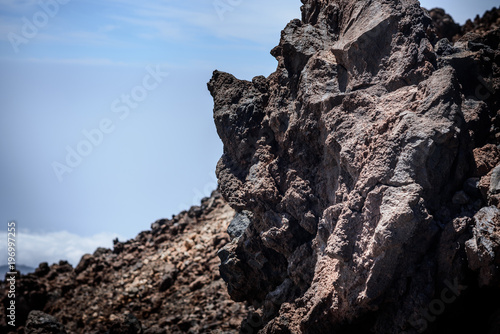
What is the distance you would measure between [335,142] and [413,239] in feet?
8.72

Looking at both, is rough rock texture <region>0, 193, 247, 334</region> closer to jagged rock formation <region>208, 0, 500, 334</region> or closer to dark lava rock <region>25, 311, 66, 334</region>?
dark lava rock <region>25, 311, 66, 334</region>

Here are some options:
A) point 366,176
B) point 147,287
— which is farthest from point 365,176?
point 147,287

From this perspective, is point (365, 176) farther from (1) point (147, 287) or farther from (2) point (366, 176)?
(1) point (147, 287)

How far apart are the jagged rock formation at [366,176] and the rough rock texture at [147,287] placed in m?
5.50

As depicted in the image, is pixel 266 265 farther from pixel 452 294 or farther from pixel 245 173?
pixel 452 294

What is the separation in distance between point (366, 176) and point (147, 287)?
14.6 m

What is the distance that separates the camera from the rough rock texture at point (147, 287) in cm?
1761

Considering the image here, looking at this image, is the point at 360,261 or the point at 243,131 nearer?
the point at 360,261

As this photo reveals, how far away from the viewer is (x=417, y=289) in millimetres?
8734

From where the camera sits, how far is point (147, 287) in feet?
68.4

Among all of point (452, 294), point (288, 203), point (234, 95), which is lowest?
point (452, 294)

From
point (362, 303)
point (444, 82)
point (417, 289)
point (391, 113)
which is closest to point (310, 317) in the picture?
point (362, 303)

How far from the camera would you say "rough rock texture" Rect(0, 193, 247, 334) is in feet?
57.8

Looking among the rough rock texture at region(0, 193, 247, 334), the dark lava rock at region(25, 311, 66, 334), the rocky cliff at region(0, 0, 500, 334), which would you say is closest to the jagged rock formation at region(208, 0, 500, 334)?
the rocky cliff at region(0, 0, 500, 334)
